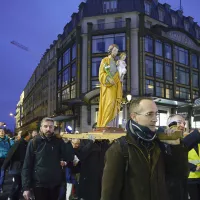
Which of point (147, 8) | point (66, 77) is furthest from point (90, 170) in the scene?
point (66, 77)

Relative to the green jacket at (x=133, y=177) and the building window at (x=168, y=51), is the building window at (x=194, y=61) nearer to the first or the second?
the building window at (x=168, y=51)

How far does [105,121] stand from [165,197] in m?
5.19

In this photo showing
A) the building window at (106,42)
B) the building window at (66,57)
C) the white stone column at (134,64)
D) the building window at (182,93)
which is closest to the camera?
the white stone column at (134,64)

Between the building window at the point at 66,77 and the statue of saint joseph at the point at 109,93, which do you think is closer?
the statue of saint joseph at the point at 109,93

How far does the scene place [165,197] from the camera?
2.62 m

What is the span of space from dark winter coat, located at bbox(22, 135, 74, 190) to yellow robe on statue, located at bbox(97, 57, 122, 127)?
2.80 m

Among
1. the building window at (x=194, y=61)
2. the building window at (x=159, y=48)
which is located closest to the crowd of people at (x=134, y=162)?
the building window at (x=159, y=48)

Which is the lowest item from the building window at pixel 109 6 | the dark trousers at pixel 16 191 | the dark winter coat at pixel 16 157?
the dark trousers at pixel 16 191

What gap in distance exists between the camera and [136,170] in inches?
101

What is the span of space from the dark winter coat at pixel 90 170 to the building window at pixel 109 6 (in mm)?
35280

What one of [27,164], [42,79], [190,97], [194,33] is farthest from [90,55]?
[27,164]

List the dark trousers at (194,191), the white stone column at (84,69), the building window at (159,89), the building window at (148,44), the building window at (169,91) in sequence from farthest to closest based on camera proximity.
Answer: the building window at (169,91), the building window at (159,89), the white stone column at (84,69), the building window at (148,44), the dark trousers at (194,191)

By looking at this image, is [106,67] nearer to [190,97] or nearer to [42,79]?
[190,97]

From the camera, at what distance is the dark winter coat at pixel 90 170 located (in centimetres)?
611
